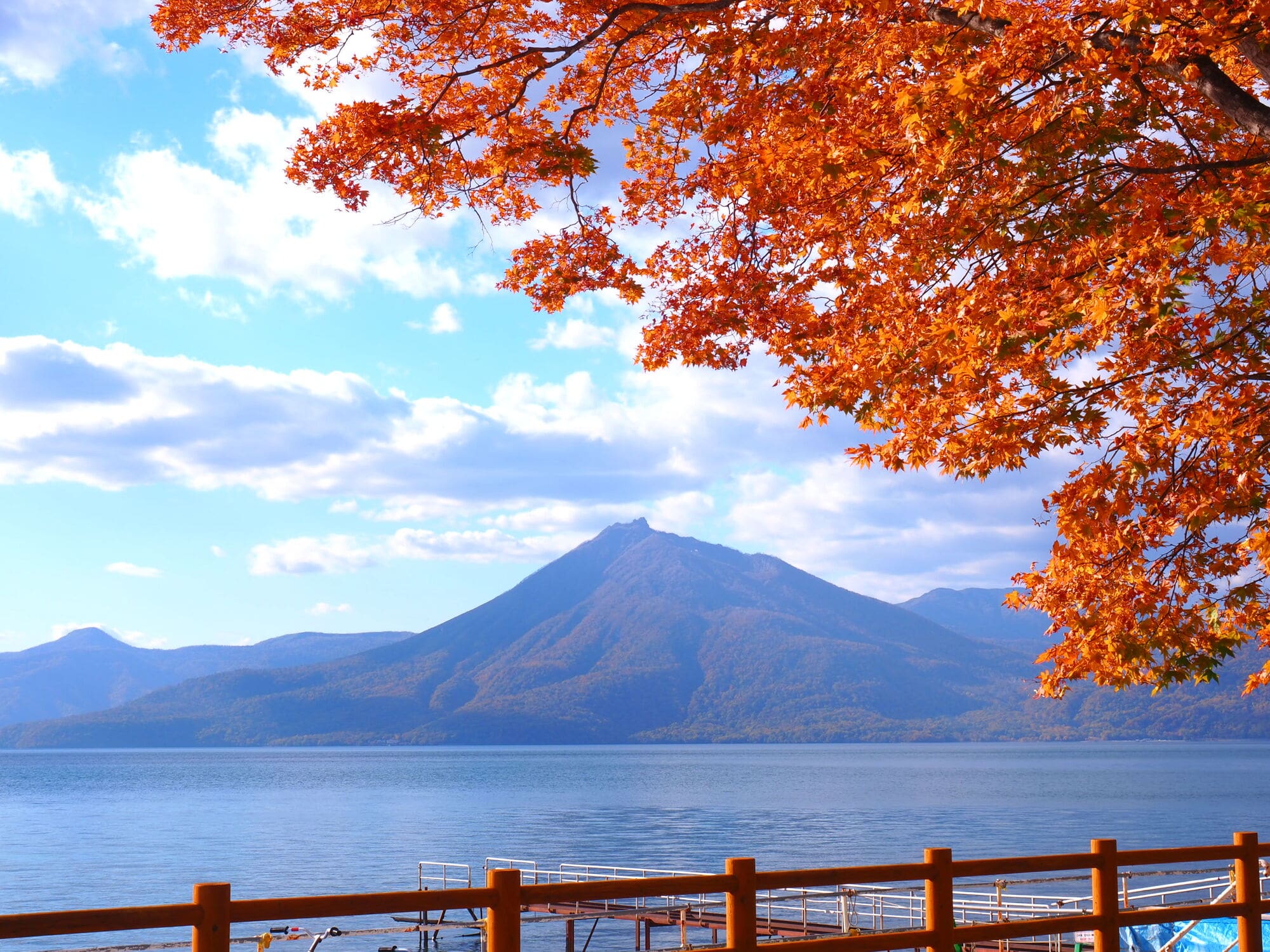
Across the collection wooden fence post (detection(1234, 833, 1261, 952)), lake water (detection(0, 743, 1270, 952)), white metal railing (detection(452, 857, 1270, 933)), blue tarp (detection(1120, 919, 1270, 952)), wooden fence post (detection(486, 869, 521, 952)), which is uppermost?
wooden fence post (detection(486, 869, 521, 952))

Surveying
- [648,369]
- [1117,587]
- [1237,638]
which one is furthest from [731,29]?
[1237,638]

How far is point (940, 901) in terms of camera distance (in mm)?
8492

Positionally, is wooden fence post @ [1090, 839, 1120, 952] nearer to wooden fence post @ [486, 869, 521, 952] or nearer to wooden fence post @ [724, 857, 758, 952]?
wooden fence post @ [724, 857, 758, 952]

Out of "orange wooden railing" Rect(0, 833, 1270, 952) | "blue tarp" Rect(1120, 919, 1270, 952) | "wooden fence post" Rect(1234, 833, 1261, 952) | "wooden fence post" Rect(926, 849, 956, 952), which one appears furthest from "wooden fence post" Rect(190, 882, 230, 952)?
"blue tarp" Rect(1120, 919, 1270, 952)

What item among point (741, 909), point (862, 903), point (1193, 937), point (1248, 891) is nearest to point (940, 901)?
point (741, 909)

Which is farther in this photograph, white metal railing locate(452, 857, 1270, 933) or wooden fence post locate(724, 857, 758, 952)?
white metal railing locate(452, 857, 1270, 933)

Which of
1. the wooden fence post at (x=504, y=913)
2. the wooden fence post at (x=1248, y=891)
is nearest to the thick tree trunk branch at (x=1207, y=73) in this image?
the wooden fence post at (x=1248, y=891)

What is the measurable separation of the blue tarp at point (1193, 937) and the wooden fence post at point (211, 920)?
14163mm

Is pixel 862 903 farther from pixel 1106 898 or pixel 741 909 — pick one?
pixel 741 909

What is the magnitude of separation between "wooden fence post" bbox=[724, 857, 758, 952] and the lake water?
122ft

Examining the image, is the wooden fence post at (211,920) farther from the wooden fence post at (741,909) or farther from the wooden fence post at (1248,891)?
the wooden fence post at (1248,891)

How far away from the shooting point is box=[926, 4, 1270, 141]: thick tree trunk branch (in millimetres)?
9133

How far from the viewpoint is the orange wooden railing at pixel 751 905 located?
634 centimetres

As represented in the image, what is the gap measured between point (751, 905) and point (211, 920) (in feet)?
10.7
